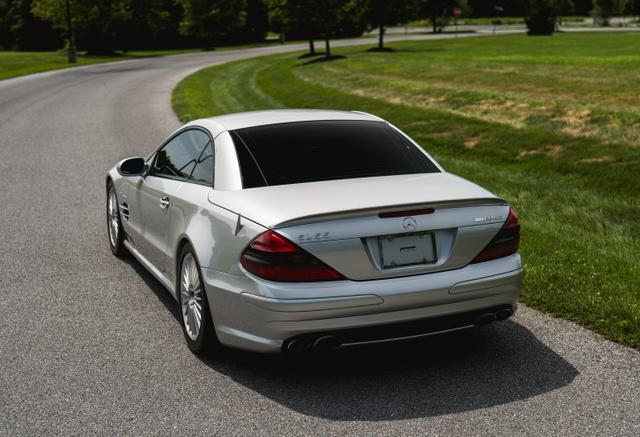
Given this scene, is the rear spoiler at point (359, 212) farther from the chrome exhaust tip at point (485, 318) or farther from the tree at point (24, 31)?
the tree at point (24, 31)

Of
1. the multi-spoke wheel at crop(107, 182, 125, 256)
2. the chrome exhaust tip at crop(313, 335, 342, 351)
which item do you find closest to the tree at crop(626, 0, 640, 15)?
the multi-spoke wheel at crop(107, 182, 125, 256)

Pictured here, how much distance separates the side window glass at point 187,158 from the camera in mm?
5857

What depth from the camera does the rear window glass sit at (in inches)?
214

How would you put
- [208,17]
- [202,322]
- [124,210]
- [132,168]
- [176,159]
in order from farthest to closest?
[208,17] → [124,210] → [132,168] → [176,159] → [202,322]

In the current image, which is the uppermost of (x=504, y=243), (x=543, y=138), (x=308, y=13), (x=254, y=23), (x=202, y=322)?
(x=308, y=13)

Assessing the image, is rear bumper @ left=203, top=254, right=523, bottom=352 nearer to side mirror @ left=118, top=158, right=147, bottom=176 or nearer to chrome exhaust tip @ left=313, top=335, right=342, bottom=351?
chrome exhaust tip @ left=313, top=335, right=342, bottom=351

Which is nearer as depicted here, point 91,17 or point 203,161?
point 203,161

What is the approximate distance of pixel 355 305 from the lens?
462 centimetres

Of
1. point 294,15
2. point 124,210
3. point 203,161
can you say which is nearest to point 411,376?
point 203,161

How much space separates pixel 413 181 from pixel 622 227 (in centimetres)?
422

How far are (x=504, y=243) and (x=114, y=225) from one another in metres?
4.18

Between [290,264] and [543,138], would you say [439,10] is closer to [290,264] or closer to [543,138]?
[543,138]

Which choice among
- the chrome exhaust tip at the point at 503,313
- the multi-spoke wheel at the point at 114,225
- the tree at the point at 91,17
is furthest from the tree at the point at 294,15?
the chrome exhaust tip at the point at 503,313

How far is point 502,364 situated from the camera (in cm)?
518
